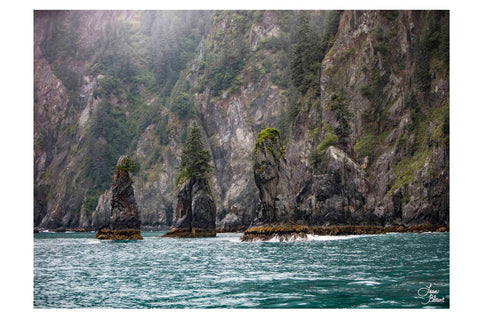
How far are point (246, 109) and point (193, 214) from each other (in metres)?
63.4

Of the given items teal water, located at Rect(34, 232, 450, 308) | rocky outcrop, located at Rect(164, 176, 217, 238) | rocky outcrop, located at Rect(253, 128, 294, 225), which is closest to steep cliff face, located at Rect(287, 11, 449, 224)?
rocky outcrop, located at Rect(253, 128, 294, 225)

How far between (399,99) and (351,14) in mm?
21008

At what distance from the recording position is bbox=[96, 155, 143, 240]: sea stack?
7856 centimetres

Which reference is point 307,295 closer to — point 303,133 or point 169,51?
point 303,133

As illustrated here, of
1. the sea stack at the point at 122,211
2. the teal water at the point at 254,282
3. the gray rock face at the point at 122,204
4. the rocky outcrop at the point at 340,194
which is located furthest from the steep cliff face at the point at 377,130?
the teal water at the point at 254,282

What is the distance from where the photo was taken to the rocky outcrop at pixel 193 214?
8719 centimetres

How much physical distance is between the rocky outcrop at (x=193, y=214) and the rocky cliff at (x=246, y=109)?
16.8 meters

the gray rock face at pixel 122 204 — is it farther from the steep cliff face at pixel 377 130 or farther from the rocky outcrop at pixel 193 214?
the steep cliff face at pixel 377 130

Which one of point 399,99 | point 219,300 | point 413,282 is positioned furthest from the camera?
point 399,99

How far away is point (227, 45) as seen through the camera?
507 feet

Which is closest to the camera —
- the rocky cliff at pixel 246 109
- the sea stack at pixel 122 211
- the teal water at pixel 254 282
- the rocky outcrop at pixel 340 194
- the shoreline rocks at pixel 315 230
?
the teal water at pixel 254 282

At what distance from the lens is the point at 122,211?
79188mm

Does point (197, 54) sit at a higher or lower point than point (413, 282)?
higher
